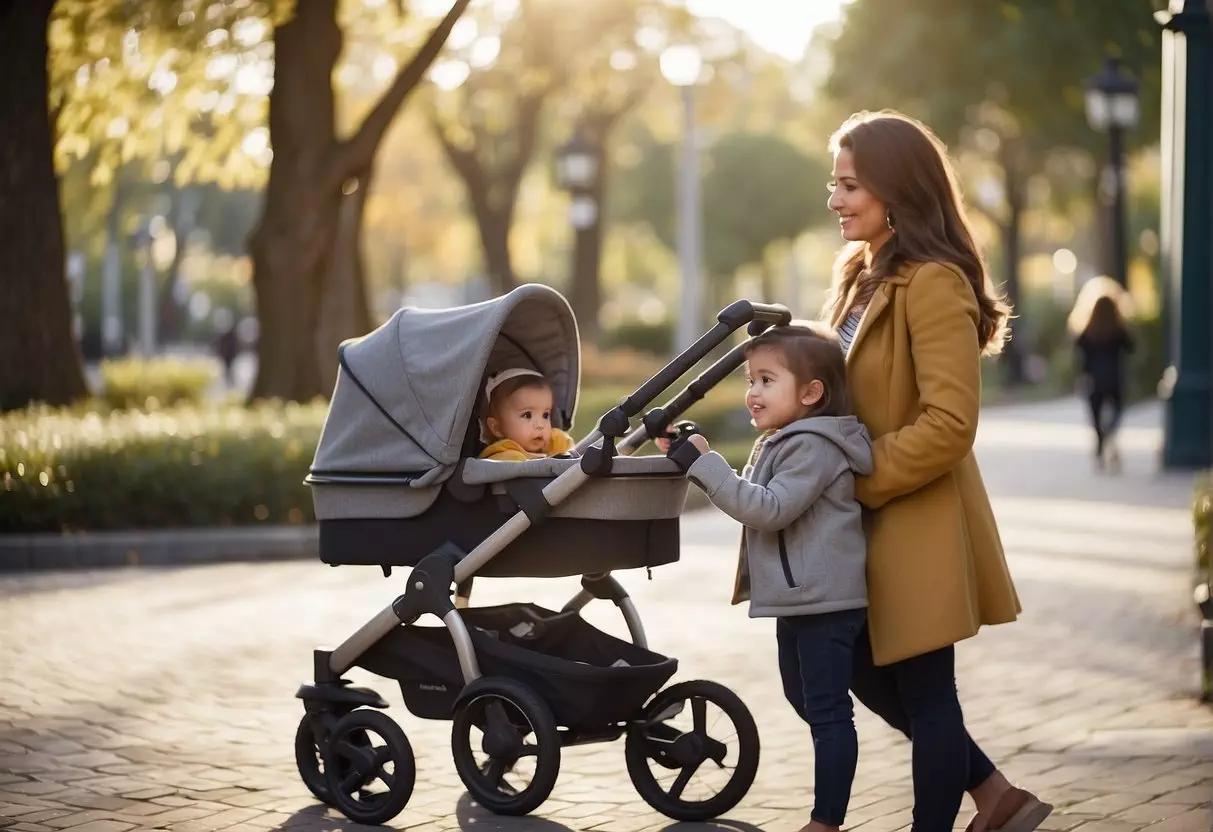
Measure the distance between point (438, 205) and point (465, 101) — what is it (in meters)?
22.6

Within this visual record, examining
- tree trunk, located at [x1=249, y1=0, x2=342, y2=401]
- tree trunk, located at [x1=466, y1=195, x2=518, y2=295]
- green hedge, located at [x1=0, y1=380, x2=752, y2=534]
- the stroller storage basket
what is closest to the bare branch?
tree trunk, located at [x1=249, y1=0, x2=342, y2=401]

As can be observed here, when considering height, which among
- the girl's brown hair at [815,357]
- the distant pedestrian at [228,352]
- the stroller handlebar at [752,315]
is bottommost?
the distant pedestrian at [228,352]

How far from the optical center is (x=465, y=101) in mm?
33844

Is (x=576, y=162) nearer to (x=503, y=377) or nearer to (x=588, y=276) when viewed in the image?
(x=588, y=276)

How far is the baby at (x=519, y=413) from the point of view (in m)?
5.72

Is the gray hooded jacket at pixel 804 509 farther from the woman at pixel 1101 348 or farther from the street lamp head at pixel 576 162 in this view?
the street lamp head at pixel 576 162

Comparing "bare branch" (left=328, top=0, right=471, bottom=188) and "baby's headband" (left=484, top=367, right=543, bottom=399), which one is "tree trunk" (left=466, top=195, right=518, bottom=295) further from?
"baby's headband" (left=484, top=367, right=543, bottom=399)

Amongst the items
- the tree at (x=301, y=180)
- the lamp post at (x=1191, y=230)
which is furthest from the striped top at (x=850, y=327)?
the tree at (x=301, y=180)

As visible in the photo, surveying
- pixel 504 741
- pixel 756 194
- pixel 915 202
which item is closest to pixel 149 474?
pixel 504 741

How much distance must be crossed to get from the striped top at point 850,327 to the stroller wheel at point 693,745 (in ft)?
3.49

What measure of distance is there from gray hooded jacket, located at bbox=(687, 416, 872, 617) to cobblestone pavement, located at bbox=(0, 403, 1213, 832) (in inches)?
38.3

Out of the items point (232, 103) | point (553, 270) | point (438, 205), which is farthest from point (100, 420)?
point (553, 270)

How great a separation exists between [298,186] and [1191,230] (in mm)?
7839

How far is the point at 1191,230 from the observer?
17266 millimetres
